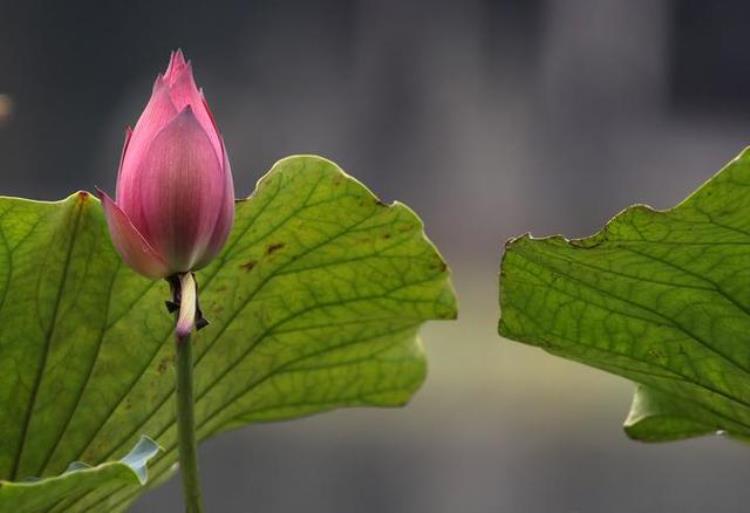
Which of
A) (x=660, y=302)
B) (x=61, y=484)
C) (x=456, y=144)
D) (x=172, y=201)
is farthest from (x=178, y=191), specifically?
(x=456, y=144)

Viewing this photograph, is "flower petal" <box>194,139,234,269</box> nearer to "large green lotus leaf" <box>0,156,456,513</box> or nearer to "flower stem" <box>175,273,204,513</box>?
"flower stem" <box>175,273,204,513</box>

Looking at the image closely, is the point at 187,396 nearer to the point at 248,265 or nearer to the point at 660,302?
the point at 248,265

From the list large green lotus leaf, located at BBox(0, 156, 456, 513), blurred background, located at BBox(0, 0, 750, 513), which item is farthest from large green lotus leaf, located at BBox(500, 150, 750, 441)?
blurred background, located at BBox(0, 0, 750, 513)

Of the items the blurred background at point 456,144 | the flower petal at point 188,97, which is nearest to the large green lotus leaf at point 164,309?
the flower petal at point 188,97

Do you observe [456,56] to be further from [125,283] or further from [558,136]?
[125,283]

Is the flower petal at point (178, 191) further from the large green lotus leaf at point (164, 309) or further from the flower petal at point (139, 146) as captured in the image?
the large green lotus leaf at point (164, 309)

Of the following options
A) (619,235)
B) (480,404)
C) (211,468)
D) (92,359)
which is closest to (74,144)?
(211,468)

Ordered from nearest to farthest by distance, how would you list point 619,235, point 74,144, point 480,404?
point 619,235 < point 74,144 < point 480,404
